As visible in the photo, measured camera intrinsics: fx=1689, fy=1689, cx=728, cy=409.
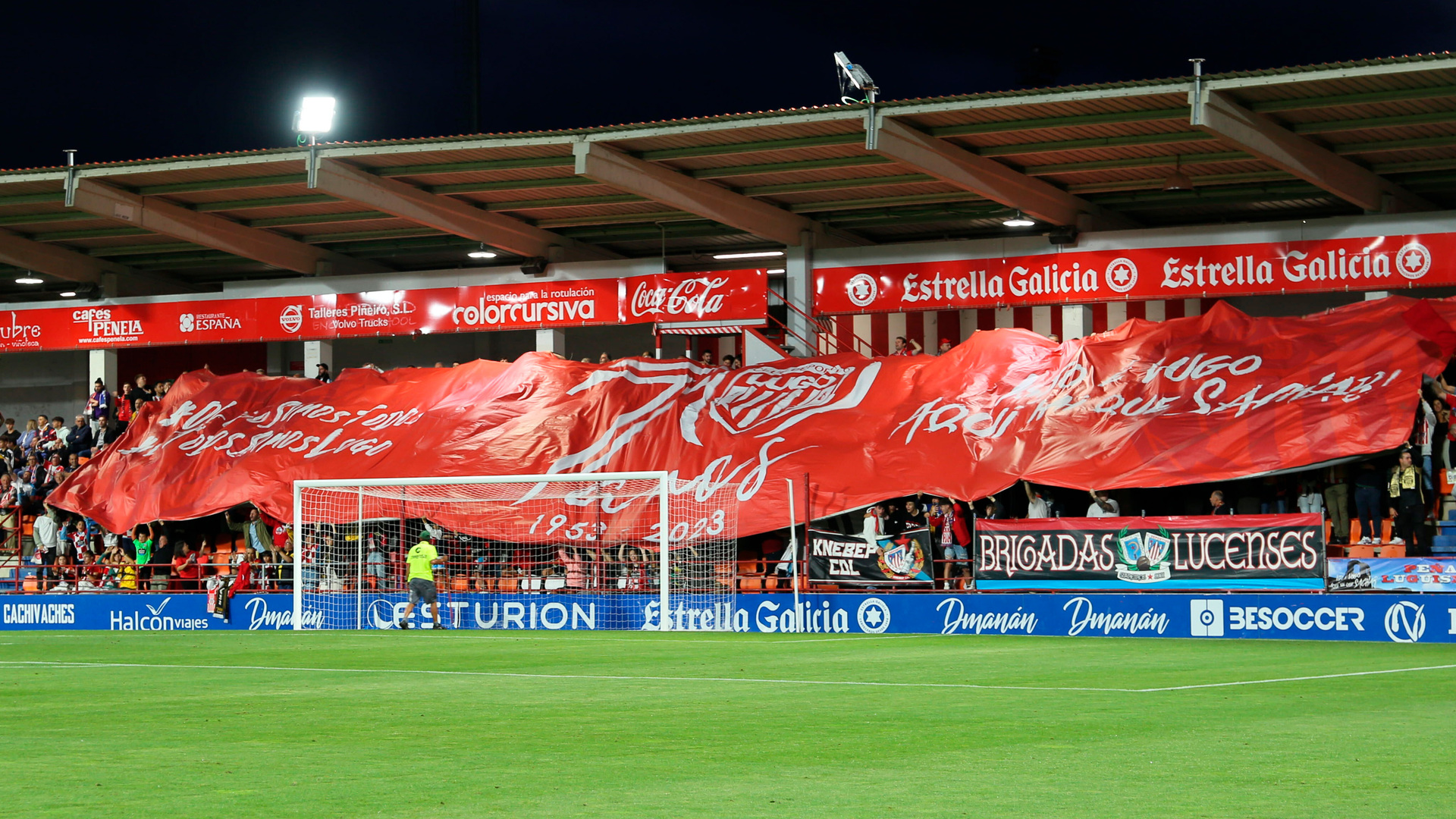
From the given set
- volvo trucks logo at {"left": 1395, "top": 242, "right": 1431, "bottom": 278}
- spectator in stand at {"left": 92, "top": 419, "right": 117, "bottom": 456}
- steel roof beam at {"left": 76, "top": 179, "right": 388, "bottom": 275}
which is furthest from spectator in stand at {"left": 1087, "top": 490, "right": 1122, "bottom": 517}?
spectator in stand at {"left": 92, "top": 419, "right": 117, "bottom": 456}

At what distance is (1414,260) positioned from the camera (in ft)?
93.4

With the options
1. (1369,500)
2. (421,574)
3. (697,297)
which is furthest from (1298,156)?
(421,574)

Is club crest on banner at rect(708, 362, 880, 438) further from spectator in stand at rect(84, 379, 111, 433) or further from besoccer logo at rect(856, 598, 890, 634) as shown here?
spectator in stand at rect(84, 379, 111, 433)

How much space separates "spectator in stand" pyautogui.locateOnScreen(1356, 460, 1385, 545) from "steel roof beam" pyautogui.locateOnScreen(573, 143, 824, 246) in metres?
12.2

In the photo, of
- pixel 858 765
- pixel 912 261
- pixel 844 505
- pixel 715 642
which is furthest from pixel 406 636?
pixel 858 765

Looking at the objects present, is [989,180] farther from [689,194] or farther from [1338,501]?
[1338,501]

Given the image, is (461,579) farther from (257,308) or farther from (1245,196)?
(1245,196)

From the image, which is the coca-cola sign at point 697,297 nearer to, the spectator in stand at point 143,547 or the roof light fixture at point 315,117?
the roof light fixture at point 315,117

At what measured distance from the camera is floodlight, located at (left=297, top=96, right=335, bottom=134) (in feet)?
96.8

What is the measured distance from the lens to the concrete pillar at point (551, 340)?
3497cm

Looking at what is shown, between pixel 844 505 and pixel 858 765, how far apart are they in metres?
19.0

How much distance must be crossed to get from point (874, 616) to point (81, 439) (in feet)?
62.6

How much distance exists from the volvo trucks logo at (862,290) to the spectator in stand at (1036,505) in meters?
7.27

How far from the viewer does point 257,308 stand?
36.8m
